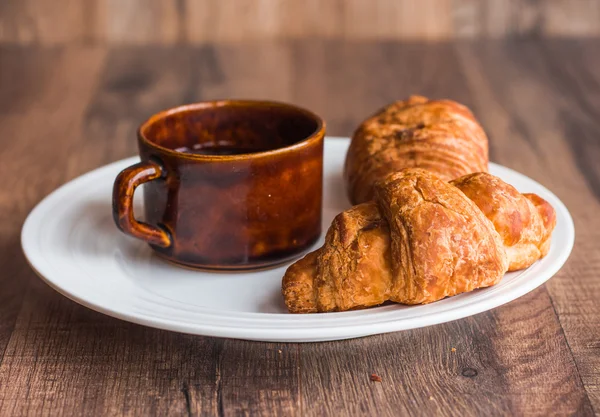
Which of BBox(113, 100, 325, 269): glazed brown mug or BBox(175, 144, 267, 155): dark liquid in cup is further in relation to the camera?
BBox(175, 144, 267, 155): dark liquid in cup

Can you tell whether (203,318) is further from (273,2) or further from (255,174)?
(273,2)

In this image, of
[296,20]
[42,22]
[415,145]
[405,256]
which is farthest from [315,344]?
[42,22]

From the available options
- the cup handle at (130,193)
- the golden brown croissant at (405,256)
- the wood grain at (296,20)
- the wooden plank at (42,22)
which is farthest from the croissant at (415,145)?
the wooden plank at (42,22)

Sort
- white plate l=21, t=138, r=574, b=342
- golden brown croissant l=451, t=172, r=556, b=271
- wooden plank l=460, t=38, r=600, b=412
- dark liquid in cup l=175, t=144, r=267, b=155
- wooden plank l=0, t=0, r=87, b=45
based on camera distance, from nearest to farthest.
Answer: white plate l=21, t=138, r=574, b=342, golden brown croissant l=451, t=172, r=556, b=271, wooden plank l=460, t=38, r=600, b=412, dark liquid in cup l=175, t=144, r=267, b=155, wooden plank l=0, t=0, r=87, b=45

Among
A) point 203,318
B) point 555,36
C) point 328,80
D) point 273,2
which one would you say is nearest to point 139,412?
point 203,318

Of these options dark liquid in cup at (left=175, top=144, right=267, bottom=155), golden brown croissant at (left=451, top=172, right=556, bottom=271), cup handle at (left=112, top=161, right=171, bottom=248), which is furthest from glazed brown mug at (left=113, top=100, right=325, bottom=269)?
golden brown croissant at (left=451, top=172, right=556, bottom=271)

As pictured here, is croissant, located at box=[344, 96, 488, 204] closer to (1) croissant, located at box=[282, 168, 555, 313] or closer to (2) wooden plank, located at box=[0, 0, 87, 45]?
(1) croissant, located at box=[282, 168, 555, 313]

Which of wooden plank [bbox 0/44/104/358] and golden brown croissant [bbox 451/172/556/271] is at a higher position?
golden brown croissant [bbox 451/172/556/271]

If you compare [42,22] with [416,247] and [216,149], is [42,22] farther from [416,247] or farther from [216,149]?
[416,247]
